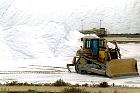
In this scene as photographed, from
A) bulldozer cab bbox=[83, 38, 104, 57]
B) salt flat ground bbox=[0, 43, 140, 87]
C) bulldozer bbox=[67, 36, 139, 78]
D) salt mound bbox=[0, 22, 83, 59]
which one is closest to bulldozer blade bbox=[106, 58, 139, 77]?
bulldozer bbox=[67, 36, 139, 78]

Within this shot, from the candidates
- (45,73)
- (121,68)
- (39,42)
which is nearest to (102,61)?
(121,68)

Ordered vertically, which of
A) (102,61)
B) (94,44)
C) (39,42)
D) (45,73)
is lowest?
(45,73)

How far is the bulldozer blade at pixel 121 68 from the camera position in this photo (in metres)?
16.9

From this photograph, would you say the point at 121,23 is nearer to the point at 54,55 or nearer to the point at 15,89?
the point at 54,55

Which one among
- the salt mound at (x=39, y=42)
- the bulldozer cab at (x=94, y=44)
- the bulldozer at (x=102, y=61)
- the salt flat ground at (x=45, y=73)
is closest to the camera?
the salt flat ground at (x=45, y=73)

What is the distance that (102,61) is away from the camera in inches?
706

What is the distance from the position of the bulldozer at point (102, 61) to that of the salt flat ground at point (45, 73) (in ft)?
1.15

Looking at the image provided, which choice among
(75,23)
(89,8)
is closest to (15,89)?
(75,23)

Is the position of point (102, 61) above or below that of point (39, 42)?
below

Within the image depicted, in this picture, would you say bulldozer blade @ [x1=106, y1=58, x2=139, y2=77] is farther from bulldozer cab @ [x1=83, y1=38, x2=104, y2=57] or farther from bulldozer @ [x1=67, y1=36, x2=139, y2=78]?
bulldozer cab @ [x1=83, y1=38, x2=104, y2=57]

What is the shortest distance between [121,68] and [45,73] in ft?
11.1

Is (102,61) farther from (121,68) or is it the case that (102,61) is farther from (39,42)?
(39,42)

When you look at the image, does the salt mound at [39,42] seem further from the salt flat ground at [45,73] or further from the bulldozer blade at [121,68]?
the bulldozer blade at [121,68]

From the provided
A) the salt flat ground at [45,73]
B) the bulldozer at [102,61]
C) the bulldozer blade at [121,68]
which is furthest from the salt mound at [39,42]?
the bulldozer blade at [121,68]
